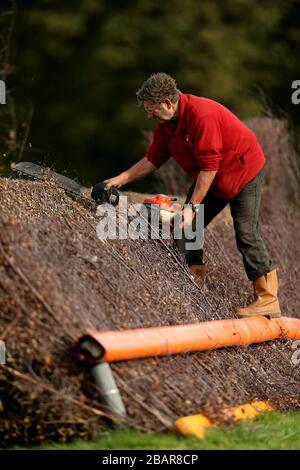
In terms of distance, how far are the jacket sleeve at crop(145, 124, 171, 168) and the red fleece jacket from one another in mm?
14

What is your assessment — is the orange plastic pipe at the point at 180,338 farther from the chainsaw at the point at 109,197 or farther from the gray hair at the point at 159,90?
the gray hair at the point at 159,90

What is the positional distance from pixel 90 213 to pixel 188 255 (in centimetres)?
95

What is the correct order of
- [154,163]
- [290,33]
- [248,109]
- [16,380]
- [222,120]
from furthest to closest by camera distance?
1. [290,33]
2. [248,109]
3. [154,163]
4. [222,120]
5. [16,380]

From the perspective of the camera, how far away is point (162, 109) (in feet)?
24.8

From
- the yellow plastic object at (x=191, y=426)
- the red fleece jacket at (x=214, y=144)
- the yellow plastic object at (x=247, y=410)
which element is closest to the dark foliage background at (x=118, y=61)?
the red fleece jacket at (x=214, y=144)

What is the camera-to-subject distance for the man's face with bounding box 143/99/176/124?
755 centimetres

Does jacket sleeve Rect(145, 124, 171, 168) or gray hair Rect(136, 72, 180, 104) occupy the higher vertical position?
gray hair Rect(136, 72, 180, 104)

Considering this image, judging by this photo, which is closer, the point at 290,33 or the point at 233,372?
the point at 233,372

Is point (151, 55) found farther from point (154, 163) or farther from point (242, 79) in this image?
point (154, 163)

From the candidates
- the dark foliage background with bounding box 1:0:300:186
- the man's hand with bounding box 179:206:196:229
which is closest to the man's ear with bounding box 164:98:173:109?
the man's hand with bounding box 179:206:196:229

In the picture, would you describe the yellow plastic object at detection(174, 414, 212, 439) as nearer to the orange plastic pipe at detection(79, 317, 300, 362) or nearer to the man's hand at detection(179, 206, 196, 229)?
the orange plastic pipe at detection(79, 317, 300, 362)

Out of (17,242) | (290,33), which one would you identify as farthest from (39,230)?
(290,33)

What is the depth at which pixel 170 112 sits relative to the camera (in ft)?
24.9

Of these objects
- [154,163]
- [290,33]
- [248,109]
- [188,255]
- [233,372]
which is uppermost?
[290,33]
